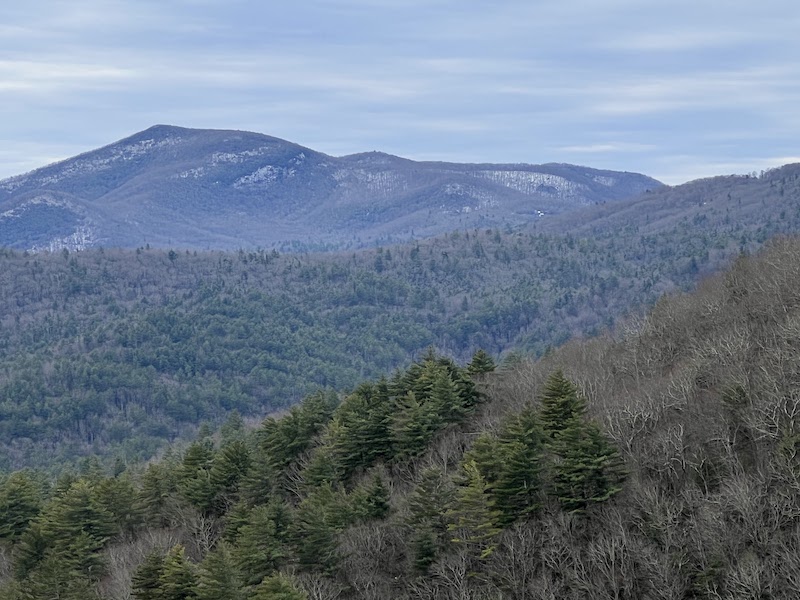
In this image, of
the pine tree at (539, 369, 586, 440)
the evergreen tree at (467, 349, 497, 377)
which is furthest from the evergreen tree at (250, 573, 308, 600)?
the evergreen tree at (467, 349, 497, 377)

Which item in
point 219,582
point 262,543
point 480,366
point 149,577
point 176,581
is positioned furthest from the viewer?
point 480,366

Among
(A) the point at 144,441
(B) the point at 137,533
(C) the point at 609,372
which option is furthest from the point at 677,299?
(A) the point at 144,441

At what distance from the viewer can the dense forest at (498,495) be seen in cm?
3688

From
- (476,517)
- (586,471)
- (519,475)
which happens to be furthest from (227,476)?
(586,471)

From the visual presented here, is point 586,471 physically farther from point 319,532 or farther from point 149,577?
point 149,577

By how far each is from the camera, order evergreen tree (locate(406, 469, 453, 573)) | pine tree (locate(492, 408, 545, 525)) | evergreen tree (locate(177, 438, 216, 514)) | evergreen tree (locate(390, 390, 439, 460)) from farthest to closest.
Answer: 1. evergreen tree (locate(177, 438, 216, 514))
2. evergreen tree (locate(390, 390, 439, 460))
3. evergreen tree (locate(406, 469, 453, 573))
4. pine tree (locate(492, 408, 545, 525))

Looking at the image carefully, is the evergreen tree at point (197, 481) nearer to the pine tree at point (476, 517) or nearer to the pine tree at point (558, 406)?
the pine tree at point (476, 517)

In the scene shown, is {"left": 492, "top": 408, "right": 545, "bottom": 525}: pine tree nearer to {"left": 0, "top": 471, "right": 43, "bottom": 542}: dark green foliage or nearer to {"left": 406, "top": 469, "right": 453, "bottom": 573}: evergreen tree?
{"left": 406, "top": 469, "right": 453, "bottom": 573}: evergreen tree

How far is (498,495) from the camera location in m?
41.8

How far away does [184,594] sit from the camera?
127 feet

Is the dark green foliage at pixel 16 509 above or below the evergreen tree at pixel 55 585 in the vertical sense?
below

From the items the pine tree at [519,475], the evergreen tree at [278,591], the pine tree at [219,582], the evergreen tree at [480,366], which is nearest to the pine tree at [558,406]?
the pine tree at [519,475]

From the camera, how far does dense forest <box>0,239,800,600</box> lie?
36.9 metres

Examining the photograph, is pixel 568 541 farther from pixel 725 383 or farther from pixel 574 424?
pixel 725 383
